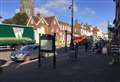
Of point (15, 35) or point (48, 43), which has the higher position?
point (15, 35)

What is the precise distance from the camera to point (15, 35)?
57.1 m

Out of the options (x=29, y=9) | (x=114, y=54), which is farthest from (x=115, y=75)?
(x=29, y=9)

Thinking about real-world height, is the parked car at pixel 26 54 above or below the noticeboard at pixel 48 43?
below

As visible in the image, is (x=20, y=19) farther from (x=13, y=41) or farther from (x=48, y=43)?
(x=48, y=43)

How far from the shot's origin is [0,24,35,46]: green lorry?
54.8 metres

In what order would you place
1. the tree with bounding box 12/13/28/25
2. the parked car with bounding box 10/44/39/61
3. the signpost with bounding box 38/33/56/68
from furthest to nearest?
the tree with bounding box 12/13/28/25 → the parked car with bounding box 10/44/39/61 → the signpost with bounding box 38/33/56/68

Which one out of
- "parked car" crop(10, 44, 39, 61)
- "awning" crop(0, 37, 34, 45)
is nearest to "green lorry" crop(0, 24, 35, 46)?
"awning" crop(0, 37, 34, 45)

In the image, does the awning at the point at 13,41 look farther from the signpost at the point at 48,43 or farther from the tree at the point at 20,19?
the tree at the point at 20,19

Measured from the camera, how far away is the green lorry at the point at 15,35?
2157 inches

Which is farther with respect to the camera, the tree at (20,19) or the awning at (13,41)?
the tree at (20,19)

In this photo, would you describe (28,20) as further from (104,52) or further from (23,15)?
(104,52)

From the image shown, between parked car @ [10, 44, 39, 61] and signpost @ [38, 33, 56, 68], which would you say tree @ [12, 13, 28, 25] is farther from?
signpost @ [38, 33, 56, 68]

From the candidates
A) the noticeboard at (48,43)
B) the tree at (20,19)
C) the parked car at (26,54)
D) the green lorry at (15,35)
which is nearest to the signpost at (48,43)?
the noticeboard at (48,43)

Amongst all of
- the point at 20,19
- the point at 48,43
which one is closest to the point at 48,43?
the point at 48,43
